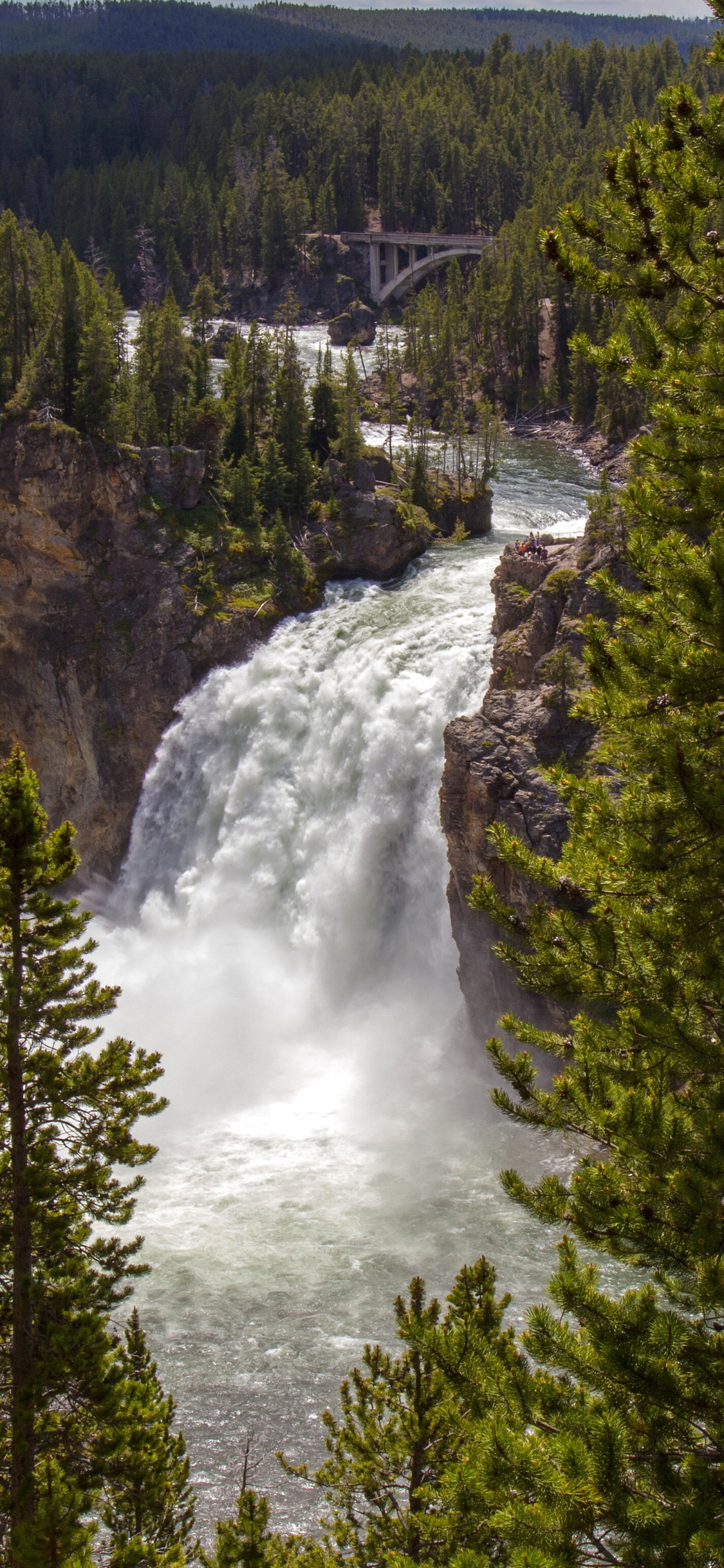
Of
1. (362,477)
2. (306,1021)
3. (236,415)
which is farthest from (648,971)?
(236,415)

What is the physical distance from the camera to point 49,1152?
13445 mm

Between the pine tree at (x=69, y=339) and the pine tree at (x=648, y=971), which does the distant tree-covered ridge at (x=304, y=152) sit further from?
the pine tree at (x=648, y=971)

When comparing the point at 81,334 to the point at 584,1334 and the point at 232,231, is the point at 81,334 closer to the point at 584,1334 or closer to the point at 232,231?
the point at 584,1334

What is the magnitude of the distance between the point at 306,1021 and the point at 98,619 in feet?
65.5

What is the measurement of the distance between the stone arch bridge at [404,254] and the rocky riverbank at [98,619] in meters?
73.9

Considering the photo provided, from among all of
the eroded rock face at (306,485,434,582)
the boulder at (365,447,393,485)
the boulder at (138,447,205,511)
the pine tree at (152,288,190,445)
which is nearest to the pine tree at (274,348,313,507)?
the eroded rock face at (306,485,434,582)

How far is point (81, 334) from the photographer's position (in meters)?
51.6

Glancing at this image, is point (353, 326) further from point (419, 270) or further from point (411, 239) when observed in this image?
point (411, 239)

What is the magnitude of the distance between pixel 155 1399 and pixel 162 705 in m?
32.7

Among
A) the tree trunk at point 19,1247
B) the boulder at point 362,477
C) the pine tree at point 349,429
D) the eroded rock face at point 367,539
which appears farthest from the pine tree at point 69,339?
the tree trunk at point 19,1247

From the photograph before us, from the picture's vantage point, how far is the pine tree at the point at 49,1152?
13164 mm

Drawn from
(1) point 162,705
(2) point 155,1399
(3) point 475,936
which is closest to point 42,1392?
(2) point 155,1399

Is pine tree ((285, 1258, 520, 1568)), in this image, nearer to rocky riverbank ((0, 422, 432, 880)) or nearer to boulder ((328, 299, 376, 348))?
rocky riverbank ((0, 422, 432, 880))

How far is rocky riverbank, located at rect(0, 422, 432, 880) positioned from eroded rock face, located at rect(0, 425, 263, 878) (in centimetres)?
5
